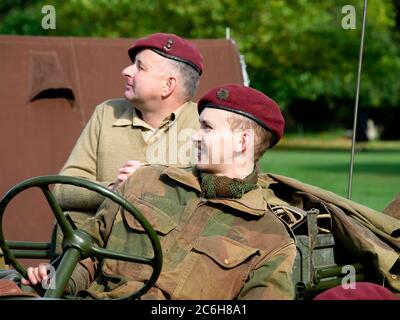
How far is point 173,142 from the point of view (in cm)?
614

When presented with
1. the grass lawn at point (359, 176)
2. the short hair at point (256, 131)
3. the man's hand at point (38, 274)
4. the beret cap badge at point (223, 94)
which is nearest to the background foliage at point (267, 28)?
the grass lawn at point (359, 176)

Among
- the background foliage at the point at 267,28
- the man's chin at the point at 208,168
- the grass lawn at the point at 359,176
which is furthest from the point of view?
the background foliage at the point at 267,28

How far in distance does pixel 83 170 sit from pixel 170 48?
2.70 feet

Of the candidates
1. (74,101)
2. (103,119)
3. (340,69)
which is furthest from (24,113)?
(340,69)

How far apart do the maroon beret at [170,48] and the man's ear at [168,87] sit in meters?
0.11

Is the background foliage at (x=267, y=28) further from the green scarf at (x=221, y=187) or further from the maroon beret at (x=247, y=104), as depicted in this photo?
the green scarf at (x=221, y=187)

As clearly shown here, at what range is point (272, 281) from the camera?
4.16 meters

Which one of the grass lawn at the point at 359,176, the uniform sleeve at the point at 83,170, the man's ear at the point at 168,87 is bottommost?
the grass lawn at the point at 359,176

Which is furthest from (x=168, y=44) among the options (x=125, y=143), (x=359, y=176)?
(x=359, y=176)

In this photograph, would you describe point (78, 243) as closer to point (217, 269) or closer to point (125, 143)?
point (217, 269)

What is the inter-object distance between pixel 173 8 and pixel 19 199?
29.7 m

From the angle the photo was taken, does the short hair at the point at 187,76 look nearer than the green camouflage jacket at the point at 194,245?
No

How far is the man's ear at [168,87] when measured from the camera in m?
5.95

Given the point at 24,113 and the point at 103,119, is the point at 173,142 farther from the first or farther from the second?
the point at 24,113
